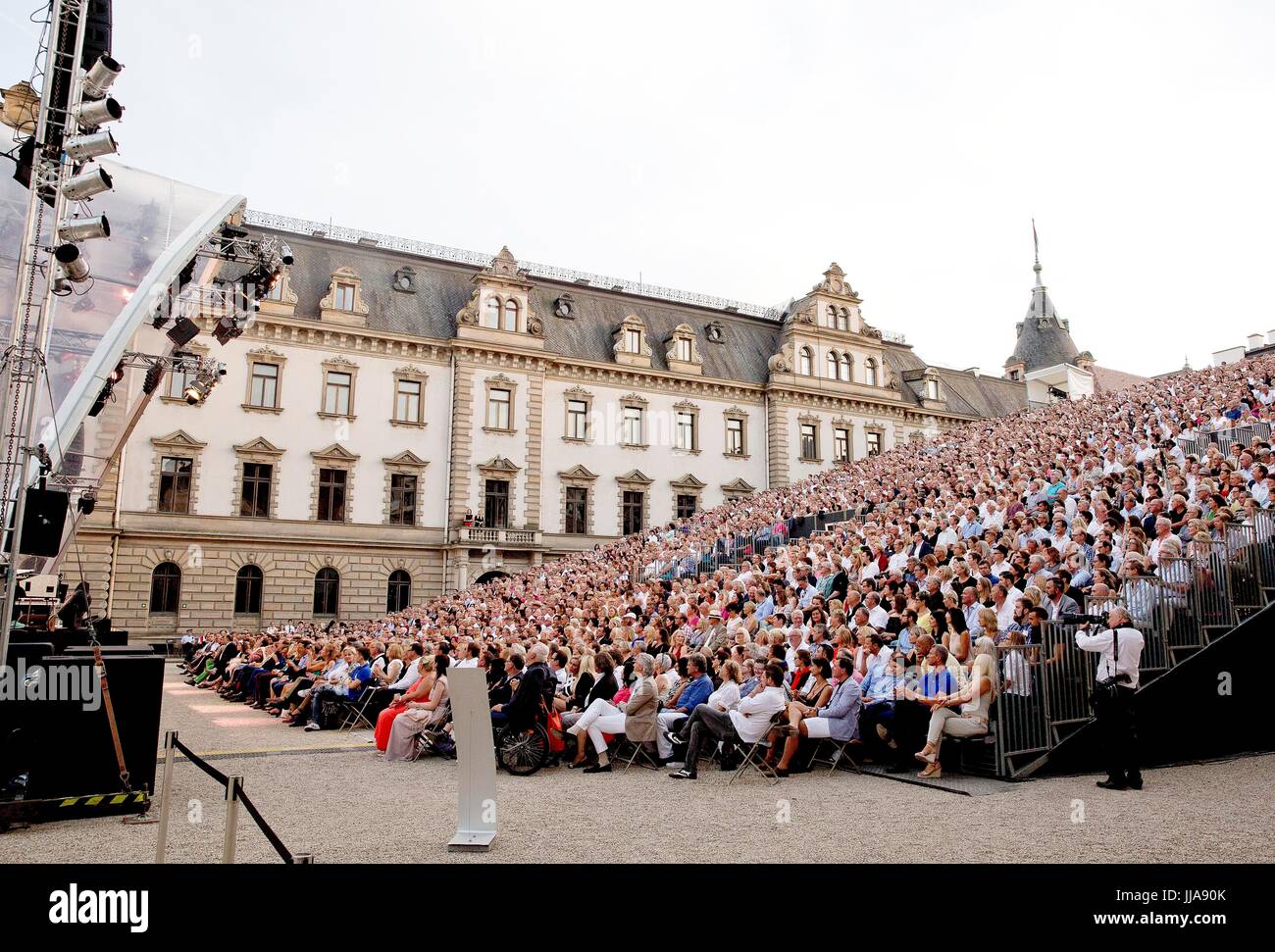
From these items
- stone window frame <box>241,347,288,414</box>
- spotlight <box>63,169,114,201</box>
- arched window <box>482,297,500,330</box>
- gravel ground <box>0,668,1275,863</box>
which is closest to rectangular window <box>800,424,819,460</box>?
arched window <box>482,297,500,330</box>

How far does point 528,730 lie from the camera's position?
11.1 meters

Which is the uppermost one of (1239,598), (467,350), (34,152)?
(467,350)

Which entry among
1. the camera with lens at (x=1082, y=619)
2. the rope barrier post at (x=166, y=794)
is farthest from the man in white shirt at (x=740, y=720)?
the rope barrier post at (x=166, y=794)

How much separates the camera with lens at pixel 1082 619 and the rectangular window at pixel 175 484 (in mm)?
31773

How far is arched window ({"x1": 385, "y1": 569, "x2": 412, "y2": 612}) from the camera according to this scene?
35.9m

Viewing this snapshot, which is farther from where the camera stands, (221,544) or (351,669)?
(221,544)

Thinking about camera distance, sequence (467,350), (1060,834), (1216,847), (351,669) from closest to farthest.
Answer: (1216,847) → (1060,834) → (351,669) → (467,350)

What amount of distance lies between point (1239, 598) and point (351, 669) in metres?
14.6

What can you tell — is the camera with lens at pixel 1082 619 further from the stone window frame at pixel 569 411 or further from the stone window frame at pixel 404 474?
the stone window frame at pixel 569 411

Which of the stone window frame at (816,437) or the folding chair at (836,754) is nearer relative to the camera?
the folding chair at (836,754)

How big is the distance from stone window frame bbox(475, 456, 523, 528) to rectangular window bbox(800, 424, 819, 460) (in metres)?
16.3

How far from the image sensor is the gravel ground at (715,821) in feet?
21.6
